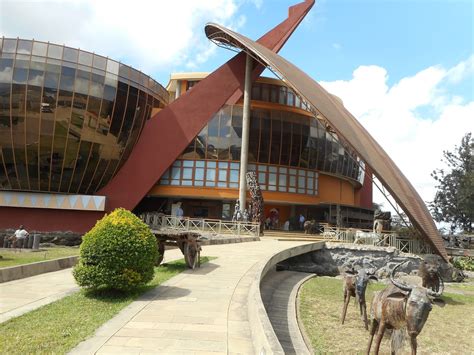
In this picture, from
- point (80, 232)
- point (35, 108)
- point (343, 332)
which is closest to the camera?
point (343, 332)

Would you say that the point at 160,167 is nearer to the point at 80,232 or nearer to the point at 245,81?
the point at 80,232

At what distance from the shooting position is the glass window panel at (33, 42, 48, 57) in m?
26.6

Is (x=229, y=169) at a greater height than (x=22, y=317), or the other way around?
(x=229, y=169)

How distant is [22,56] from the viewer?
2634 centimetres

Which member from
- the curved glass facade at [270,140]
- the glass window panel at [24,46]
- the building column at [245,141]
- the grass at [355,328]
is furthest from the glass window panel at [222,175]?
the grass at [355,328]

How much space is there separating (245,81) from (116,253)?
26.4 metres

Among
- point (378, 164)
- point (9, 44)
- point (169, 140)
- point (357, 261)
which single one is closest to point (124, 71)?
point (169, 140)

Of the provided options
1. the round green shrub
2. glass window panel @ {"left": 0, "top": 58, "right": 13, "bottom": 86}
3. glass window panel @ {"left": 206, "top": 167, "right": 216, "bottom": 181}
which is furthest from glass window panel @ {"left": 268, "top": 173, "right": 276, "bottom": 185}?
the round green shrub

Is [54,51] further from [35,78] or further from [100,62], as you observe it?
[100,62]

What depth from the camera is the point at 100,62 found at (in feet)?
91.8

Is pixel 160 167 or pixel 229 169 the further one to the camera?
pixel 229 169

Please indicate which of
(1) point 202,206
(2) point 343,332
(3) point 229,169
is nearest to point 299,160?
(3) point 229,169

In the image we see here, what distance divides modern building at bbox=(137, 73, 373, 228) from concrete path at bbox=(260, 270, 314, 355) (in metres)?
15.7

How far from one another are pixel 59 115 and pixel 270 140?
16.7 metres
